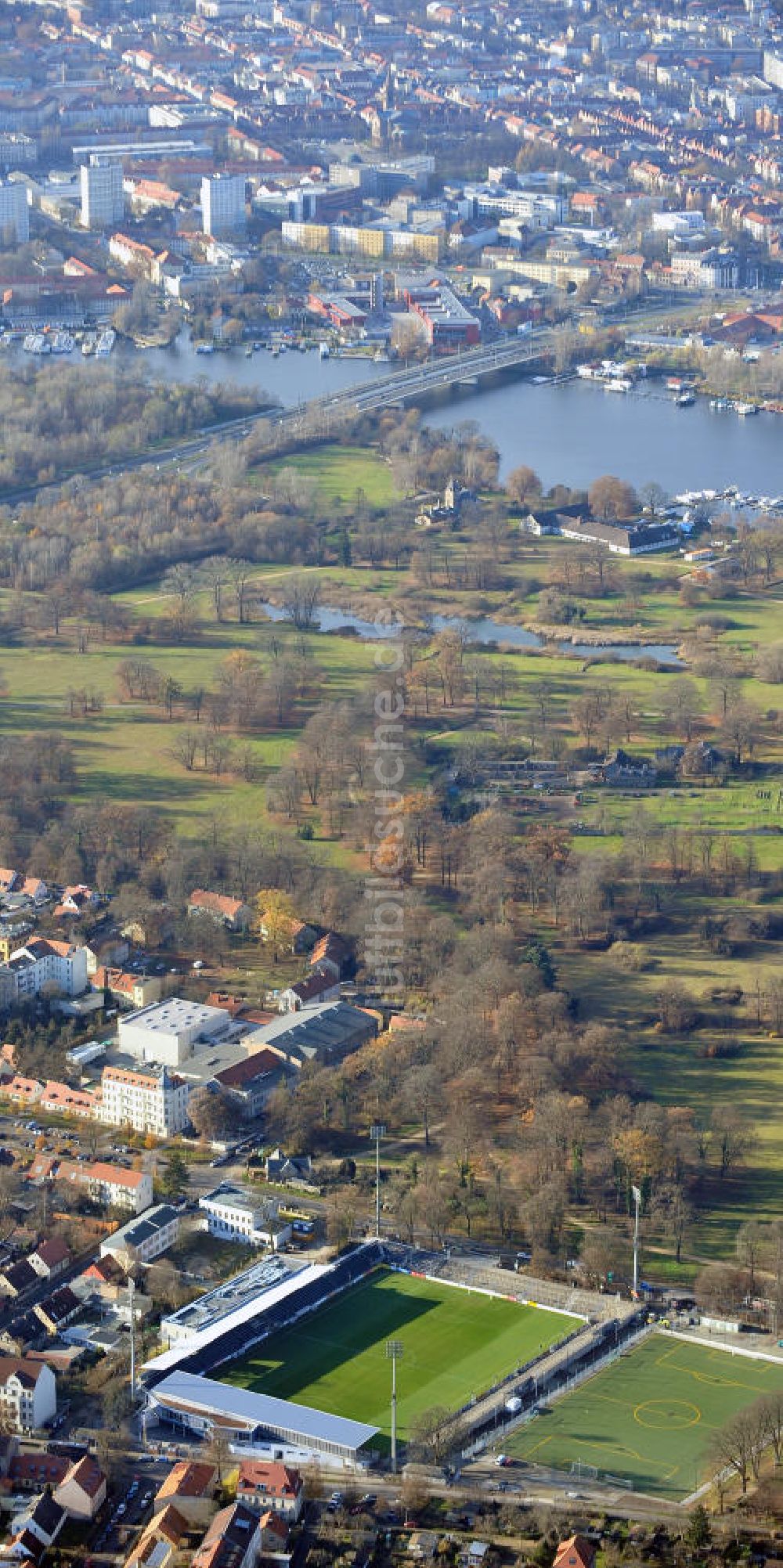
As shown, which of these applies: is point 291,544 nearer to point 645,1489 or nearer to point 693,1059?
point 693,1059

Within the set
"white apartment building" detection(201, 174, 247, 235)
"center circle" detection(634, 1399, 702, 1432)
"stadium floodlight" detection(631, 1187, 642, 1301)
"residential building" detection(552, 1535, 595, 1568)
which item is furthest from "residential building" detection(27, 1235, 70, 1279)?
"white apartment building" detection(201, 174, 247, 235)

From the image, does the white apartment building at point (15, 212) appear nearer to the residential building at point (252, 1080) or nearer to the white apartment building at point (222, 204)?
the white apartment building at point (222, 204)

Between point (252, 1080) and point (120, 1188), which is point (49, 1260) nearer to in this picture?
point (120, 1188)

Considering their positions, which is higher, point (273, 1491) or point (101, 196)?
point (101, 196)

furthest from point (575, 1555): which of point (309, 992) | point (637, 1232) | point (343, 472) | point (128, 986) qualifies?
point (343, 472)

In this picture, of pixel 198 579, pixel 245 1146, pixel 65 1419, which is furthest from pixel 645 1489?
pixel 198 579

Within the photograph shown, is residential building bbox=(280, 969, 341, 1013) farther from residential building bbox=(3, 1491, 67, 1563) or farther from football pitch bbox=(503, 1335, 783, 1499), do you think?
residential building bbox=(3, 1491, 67, 1563)
